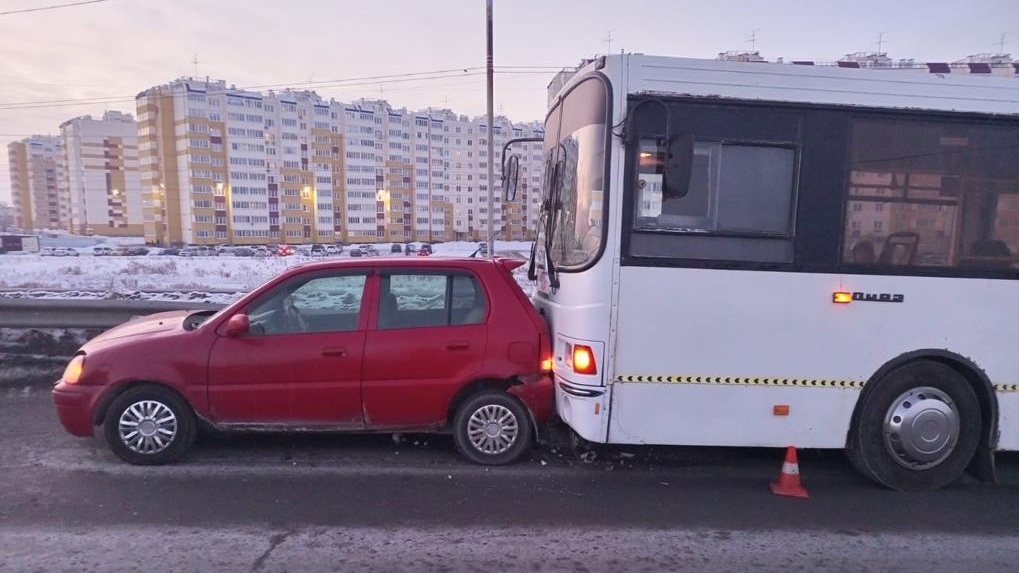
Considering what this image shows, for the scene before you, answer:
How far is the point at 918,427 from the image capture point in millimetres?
4449

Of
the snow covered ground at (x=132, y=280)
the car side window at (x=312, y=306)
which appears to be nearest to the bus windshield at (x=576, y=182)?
the car side window at (x=312, y=306)

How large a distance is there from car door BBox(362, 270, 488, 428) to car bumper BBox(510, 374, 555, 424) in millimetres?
410

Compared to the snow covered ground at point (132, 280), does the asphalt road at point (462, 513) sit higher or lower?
lower

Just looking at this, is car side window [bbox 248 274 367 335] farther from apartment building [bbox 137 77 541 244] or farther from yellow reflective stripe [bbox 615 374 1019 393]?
apartment building [bbox 137 77 541 244]

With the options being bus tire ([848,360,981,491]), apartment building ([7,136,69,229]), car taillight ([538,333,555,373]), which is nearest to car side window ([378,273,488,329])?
car taillight ([538,333,555,373])

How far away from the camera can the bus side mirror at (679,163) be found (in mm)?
4031

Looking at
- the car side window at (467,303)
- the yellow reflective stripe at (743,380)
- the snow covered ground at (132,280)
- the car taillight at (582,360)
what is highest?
the car side window at (467,303)

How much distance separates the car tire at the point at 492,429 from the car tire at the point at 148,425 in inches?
88.5

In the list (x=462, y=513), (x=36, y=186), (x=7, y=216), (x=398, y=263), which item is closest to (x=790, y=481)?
(x=462, y=513)

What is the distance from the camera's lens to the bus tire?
446 centimetres

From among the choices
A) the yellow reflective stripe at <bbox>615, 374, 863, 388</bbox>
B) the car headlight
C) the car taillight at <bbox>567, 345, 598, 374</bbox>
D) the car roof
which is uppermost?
the car roof

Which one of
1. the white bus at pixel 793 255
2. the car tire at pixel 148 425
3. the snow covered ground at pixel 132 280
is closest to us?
the white bus at pixel 793 255

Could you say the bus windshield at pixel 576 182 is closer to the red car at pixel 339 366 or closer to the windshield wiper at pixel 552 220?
the windshield wiper at pixel 552 220

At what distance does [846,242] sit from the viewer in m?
4.36
